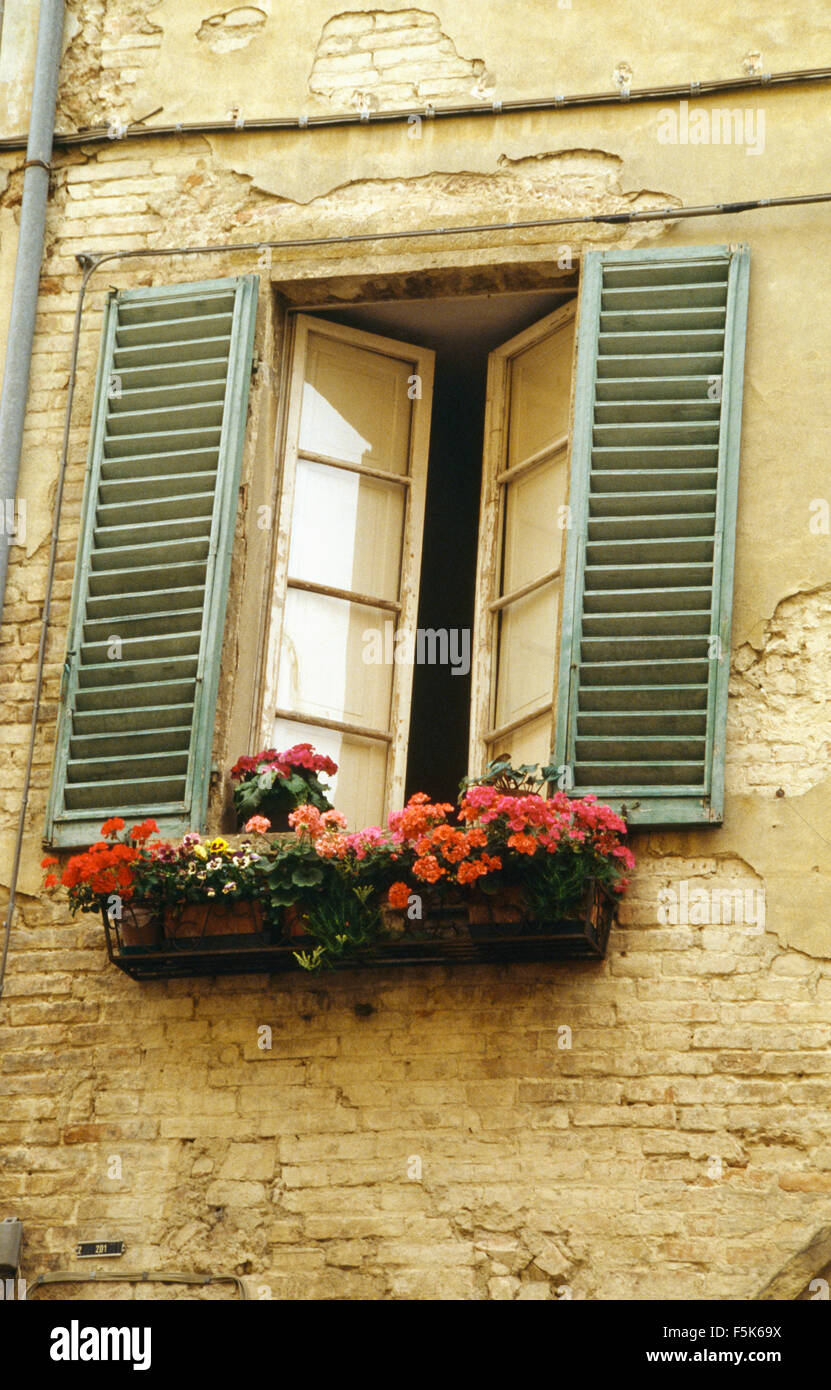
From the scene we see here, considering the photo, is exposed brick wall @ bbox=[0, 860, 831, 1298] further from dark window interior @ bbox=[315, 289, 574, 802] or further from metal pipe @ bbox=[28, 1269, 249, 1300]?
dark window interior @ bbox=[315, 289, 574, 802]

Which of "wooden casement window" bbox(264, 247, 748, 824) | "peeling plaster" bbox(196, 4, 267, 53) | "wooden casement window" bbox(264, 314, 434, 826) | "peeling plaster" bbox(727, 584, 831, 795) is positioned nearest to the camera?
"peeling plaster" bbox(727, 584, 831, 795)

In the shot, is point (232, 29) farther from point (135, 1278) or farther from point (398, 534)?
point (135, 1278)

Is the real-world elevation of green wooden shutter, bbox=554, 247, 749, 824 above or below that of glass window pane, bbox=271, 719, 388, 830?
above

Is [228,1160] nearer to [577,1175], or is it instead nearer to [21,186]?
[577,1175]

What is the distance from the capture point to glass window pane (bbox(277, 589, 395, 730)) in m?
7.54

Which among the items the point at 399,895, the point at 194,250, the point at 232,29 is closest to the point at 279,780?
the point at 399,895

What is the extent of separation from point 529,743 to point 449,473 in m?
1.93

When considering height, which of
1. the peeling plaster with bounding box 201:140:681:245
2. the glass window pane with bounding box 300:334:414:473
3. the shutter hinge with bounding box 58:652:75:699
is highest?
the peeling plaster with bounding box 201:140:681:245

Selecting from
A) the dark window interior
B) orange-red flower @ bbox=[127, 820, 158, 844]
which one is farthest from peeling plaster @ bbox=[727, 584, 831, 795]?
orange-red flower @ bbox=[127, 820, 158, 844]

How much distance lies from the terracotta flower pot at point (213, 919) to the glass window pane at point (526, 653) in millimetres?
1170

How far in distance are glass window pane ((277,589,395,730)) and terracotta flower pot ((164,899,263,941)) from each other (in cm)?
97

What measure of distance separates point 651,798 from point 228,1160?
158 cm

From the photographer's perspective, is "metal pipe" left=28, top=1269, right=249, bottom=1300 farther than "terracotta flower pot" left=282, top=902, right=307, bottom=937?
No
